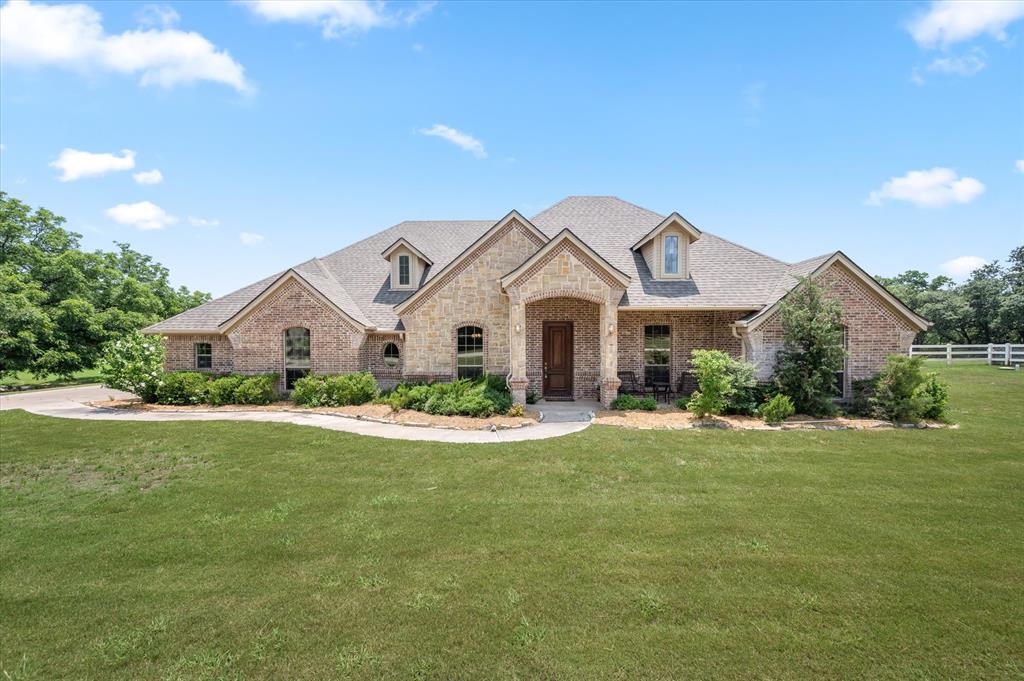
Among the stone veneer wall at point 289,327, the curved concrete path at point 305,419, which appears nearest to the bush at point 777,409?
the curved concrete path at point 305,419

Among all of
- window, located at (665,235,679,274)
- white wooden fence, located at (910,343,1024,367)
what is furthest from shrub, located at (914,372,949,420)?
white wooden fence, located at (910,343,1024,367)

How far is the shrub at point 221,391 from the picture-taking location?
631 inches

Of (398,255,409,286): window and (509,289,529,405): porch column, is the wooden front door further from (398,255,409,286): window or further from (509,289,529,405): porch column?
(398,255,409,286): window

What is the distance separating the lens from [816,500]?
7105 millimetres

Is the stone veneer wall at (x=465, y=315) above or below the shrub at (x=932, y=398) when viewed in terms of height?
above

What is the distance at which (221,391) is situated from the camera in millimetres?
16016

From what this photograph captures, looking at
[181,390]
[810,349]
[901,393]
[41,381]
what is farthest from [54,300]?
[901,393]

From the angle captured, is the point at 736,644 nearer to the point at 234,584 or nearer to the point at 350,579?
the point at 350,579

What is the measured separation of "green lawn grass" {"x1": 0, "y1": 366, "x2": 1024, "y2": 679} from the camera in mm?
3760

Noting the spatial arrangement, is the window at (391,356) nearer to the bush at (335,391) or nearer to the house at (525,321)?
the house at (525,321)

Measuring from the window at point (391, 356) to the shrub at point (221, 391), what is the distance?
5.32m

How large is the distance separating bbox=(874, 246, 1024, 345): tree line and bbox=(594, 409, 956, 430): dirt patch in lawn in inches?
1538

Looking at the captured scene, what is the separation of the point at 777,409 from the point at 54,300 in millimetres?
43328

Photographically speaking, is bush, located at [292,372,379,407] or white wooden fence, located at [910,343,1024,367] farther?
white wooden fence, located at [910,343,1024,367]
